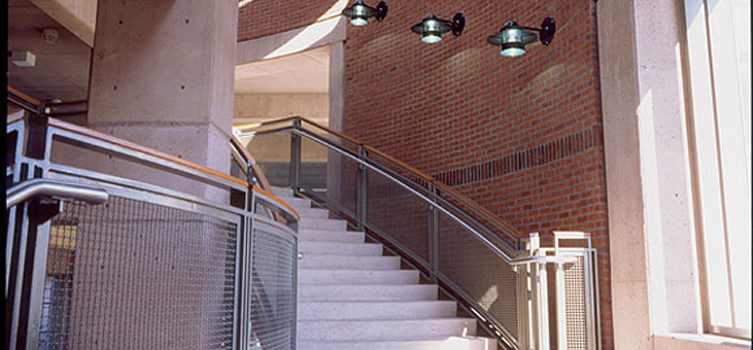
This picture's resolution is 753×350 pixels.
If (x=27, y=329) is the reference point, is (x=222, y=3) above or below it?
above

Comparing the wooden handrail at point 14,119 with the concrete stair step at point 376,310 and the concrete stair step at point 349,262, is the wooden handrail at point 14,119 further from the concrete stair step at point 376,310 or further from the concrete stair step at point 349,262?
the concrete stair step at point 349,262

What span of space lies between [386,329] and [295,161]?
358 cm

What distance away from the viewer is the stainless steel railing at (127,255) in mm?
1944

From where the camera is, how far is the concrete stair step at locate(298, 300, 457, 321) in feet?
19.6

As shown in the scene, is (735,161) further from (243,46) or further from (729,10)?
(243,46)

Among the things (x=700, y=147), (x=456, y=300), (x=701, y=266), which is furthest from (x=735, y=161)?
(x=456, y=300)

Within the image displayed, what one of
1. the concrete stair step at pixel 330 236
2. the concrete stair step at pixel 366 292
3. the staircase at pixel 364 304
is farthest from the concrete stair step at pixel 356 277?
the concrete stair step at pixel 330 236

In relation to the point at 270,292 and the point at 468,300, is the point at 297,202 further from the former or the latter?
the point at 270,292

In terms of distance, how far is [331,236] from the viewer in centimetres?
750

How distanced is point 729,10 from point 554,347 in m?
2.91

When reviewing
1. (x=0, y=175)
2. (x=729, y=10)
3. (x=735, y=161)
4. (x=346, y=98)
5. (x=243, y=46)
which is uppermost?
(x=243, y=46)

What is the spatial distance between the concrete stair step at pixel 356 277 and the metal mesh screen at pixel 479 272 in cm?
39

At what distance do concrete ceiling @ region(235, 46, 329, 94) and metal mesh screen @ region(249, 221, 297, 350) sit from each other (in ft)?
23.4

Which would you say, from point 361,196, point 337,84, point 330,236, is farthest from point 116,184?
point 337,84
